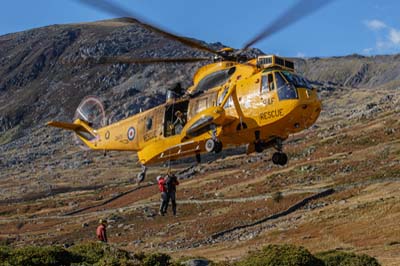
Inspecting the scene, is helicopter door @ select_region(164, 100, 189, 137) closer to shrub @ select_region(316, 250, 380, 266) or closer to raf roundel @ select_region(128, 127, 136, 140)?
raf roundel @ select_region(128, 127, 136, 140)

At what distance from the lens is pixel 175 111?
88.8ft

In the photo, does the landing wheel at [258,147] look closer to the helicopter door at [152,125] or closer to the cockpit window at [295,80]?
the cockpit window at [295,80]

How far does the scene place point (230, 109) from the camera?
25000 mm

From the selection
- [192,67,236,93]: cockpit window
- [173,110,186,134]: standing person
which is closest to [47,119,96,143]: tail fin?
[173,110,186,134]: standing person

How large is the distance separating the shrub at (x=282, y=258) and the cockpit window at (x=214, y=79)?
31.1ft

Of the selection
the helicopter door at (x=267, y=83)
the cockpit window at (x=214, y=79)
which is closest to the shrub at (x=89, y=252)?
the helicopter door at (x=267, y=83)

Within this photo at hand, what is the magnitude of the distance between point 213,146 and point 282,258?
719 centimetres

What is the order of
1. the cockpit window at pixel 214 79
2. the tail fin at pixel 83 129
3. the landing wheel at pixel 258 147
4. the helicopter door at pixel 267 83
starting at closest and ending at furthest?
the helicopter door at pixel 267 83
the landing wheel at pixel 258 147
the cockpit window at pixel 214 79
the tail fin at pixel 83 129

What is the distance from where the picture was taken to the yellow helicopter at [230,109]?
23641 millimetres

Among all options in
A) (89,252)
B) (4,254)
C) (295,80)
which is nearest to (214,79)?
(295,80)

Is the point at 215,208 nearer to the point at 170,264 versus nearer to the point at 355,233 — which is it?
the point at 355,233

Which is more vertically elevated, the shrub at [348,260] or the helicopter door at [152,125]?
the helicopter door at [152,125]

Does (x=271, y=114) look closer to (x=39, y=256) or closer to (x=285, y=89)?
(x=285, y=89)

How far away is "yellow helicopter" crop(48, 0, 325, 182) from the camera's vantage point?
931 inches
